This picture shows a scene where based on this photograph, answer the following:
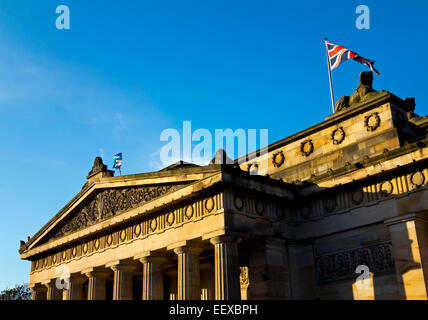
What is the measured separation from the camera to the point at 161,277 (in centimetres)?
2533

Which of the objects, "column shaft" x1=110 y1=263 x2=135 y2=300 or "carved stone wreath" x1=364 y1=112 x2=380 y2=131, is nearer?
"carved stone wreath" x1=364 y1=112 x2=380 y2=131

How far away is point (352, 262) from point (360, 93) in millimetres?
9327

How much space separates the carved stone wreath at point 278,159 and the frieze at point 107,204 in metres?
6.80

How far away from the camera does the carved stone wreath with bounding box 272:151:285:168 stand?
27.9 m

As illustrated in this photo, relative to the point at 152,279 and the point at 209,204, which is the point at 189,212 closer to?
Result: the point at 209,204

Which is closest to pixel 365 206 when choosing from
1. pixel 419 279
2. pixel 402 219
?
pixel 402 219

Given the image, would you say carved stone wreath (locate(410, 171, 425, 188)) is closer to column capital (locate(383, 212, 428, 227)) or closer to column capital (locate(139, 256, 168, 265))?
column capital (locate(383, 212, 428, 227))

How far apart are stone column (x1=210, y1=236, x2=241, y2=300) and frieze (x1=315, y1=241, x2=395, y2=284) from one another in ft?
15.7

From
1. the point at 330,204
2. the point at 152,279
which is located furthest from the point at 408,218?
the point at 152,279

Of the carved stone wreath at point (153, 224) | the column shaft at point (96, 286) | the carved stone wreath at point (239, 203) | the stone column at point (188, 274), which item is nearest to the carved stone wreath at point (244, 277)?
the stone column at point (188, 274)

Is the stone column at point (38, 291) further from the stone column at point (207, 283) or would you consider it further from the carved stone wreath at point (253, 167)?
the carved stone wreath at point (253, 167)

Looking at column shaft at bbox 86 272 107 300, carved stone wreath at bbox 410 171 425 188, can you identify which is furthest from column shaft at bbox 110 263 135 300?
carved stone wreath at bbox 410 171 425 188

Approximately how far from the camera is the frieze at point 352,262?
20.8 meters
